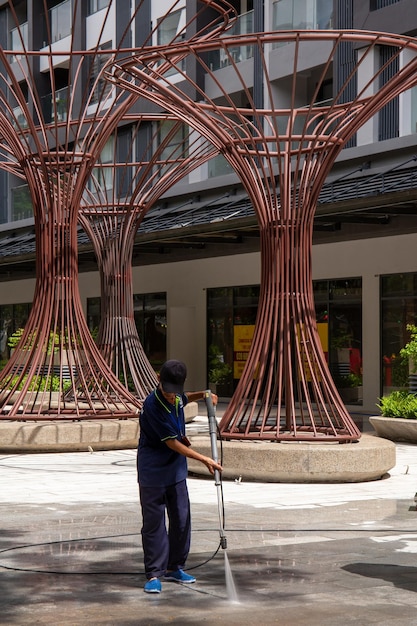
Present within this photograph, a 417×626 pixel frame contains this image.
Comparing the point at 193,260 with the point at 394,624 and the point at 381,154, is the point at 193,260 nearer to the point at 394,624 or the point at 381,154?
the point at 381,154

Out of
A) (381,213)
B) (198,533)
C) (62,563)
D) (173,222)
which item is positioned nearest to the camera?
(62,563)

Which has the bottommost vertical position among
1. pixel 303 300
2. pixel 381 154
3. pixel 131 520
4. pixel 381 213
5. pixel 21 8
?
pixel 131 520

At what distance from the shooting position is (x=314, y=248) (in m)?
24.7

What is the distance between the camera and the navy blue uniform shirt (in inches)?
276

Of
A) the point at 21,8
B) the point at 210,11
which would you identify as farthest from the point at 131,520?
the point at 21,8

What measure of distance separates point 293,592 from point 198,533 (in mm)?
2207

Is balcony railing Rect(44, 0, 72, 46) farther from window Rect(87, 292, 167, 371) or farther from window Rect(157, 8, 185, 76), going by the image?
window Rect(87, 292, 167, 371)

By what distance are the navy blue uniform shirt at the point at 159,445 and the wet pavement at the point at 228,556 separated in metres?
0.65

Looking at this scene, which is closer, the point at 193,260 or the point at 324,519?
the point at 324,519

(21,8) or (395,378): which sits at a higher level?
(21,8)

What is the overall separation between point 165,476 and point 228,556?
4.01 feet

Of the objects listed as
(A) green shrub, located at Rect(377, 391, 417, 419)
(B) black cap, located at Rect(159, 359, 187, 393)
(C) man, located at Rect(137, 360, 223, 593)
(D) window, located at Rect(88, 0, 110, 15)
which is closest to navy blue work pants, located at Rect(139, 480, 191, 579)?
(C) man, located at Rect(137, 360, 223, 593)

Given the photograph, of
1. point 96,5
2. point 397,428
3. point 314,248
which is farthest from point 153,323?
point 397,428

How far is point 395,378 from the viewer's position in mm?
23000
